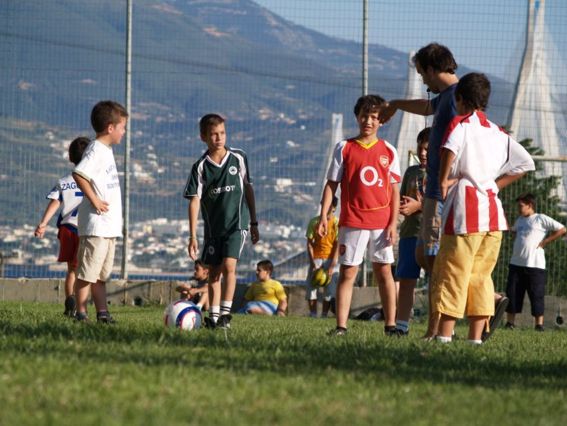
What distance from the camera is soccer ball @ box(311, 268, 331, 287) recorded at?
621 inches

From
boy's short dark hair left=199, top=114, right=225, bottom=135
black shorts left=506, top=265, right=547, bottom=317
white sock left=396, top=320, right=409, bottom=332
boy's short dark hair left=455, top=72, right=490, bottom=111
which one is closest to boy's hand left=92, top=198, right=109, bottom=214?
boy's short dark hair left=199, top=114, right=225, bottom=135

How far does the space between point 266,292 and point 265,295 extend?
0.04 metres

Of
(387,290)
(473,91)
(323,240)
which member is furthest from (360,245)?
(323,240)

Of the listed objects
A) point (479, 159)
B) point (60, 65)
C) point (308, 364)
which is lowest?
point (308, 364)

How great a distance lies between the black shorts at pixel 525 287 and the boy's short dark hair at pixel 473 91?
8.19 metres

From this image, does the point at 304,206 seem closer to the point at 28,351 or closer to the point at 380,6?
the point at 380,6

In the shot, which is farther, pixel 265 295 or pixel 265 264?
pixel 265 295

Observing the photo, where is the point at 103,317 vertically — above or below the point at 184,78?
below

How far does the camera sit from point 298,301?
55.1 feet

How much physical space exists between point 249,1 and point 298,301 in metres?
4.32

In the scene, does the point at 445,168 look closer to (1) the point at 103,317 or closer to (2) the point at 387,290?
(2) the point at 387,290

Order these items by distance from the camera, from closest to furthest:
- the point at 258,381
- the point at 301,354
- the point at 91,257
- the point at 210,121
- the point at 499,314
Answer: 1. the point at 258,381
2. the point at 301,354
3. the point at 499,314
4. the point at 91,257
5. the point at 210,121

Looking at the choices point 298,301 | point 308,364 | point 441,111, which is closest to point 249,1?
point 298,301

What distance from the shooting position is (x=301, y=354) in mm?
5902
